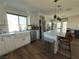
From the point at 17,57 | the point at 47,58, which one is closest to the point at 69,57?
the point at 47,58

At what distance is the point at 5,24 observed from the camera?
12.0 ft

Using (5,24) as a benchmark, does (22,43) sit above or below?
below

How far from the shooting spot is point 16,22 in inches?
187

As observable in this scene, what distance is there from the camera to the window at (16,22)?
13.9 ft

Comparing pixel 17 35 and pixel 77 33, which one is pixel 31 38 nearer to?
pixel 17 35

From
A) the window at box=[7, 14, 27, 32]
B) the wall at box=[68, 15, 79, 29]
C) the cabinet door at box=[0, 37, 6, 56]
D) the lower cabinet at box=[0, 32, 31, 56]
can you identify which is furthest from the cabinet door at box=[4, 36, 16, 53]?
the wall at box=[68, 15, 79, 29]

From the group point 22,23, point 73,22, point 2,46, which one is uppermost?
point 73,22

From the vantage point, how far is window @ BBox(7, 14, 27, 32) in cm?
422

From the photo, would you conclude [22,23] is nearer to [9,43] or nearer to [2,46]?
[9,43]

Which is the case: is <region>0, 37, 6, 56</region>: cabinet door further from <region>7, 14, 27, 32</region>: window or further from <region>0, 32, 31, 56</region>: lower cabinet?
<region>7, 14, 27, 32</region>: window

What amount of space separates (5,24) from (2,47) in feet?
4.25

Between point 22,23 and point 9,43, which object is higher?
point 22,23

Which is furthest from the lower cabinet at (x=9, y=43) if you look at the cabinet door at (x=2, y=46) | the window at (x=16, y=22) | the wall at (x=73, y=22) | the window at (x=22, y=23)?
the wall at (x=73, y=22)

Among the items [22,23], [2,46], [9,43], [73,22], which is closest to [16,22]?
[22,23]
